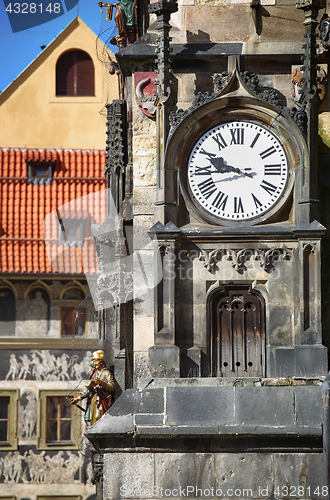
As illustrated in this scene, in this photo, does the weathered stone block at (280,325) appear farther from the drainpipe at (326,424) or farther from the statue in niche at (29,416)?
the statue in niche at (29,416)

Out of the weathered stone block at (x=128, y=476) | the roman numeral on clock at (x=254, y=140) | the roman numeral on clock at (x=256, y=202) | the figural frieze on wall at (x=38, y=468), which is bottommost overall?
the figural frieze on wall at (x=38, y=468)

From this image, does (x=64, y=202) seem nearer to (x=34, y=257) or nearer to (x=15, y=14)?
(x=34, y=257)

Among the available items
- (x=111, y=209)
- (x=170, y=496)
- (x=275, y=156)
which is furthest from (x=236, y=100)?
(x=111, y=209)

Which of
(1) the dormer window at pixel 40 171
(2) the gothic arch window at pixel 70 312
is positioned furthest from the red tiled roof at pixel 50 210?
(2) the gothic arch window at pixel 70 312

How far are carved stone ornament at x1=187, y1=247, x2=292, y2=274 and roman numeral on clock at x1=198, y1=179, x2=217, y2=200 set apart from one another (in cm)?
58

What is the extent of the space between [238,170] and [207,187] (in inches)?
14.1

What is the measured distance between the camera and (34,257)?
2205 centimetres

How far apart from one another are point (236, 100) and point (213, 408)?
122 inches

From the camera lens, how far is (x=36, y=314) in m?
22.1

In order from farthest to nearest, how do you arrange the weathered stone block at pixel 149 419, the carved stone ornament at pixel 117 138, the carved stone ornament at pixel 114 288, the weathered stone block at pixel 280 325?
1. the carved stone ornament at pixel 117 138
2. the carved stone ornament at pixel 114 288
3. the weathered stone block at pixel 280 325
4. the weathered stone block at pixel 149 419

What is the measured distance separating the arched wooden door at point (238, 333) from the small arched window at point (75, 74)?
16.6 meters

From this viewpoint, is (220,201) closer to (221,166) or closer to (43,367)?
(221,166)

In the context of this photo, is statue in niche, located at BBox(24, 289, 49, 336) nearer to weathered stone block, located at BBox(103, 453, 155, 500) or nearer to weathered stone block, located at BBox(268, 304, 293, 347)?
Answer: weathered stone block, located at BBox(268, 304, 293, 347)

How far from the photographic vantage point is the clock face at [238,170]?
351 inches
